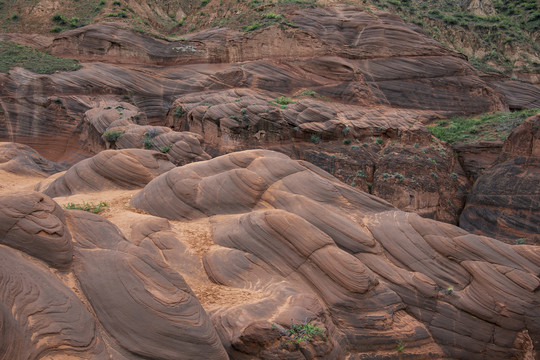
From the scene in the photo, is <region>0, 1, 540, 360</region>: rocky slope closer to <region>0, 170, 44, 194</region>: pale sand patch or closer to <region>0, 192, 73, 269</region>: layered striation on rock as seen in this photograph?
<region>0, 192, 73, 269</region>: layered striation on rock

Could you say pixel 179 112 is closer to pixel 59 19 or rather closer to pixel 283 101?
pixel 283 101

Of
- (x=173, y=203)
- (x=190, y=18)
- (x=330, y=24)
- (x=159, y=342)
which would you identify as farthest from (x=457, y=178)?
(x=190, y=18)

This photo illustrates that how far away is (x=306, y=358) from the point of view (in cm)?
852

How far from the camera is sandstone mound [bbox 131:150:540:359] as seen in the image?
10086 millimetres

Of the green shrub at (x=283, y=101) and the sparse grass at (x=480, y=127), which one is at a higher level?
the green shrub at (x=283, y=101)

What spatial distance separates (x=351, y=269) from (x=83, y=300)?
6305mm

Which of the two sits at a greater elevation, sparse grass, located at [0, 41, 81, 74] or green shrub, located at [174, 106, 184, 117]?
sparse grass, located at [0, 41, 81, 74]

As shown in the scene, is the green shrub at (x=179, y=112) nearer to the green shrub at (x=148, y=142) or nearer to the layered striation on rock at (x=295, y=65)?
the layered striation on rock at (x=295, y=65)

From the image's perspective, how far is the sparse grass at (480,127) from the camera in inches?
1155

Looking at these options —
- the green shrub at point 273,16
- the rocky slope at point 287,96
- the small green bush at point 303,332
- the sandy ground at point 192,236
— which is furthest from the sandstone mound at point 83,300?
the green shrub at point 273,16

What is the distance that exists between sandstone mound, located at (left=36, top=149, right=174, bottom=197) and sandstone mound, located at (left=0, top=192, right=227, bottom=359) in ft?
22.4

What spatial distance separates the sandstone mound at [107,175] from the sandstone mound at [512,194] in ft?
57.1

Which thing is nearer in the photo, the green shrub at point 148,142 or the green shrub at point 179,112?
the green shrub at point 148,142

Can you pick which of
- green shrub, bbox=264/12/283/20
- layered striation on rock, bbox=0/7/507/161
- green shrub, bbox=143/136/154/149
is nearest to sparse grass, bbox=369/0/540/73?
layered striation on rock, bbox=0/7/507/161
